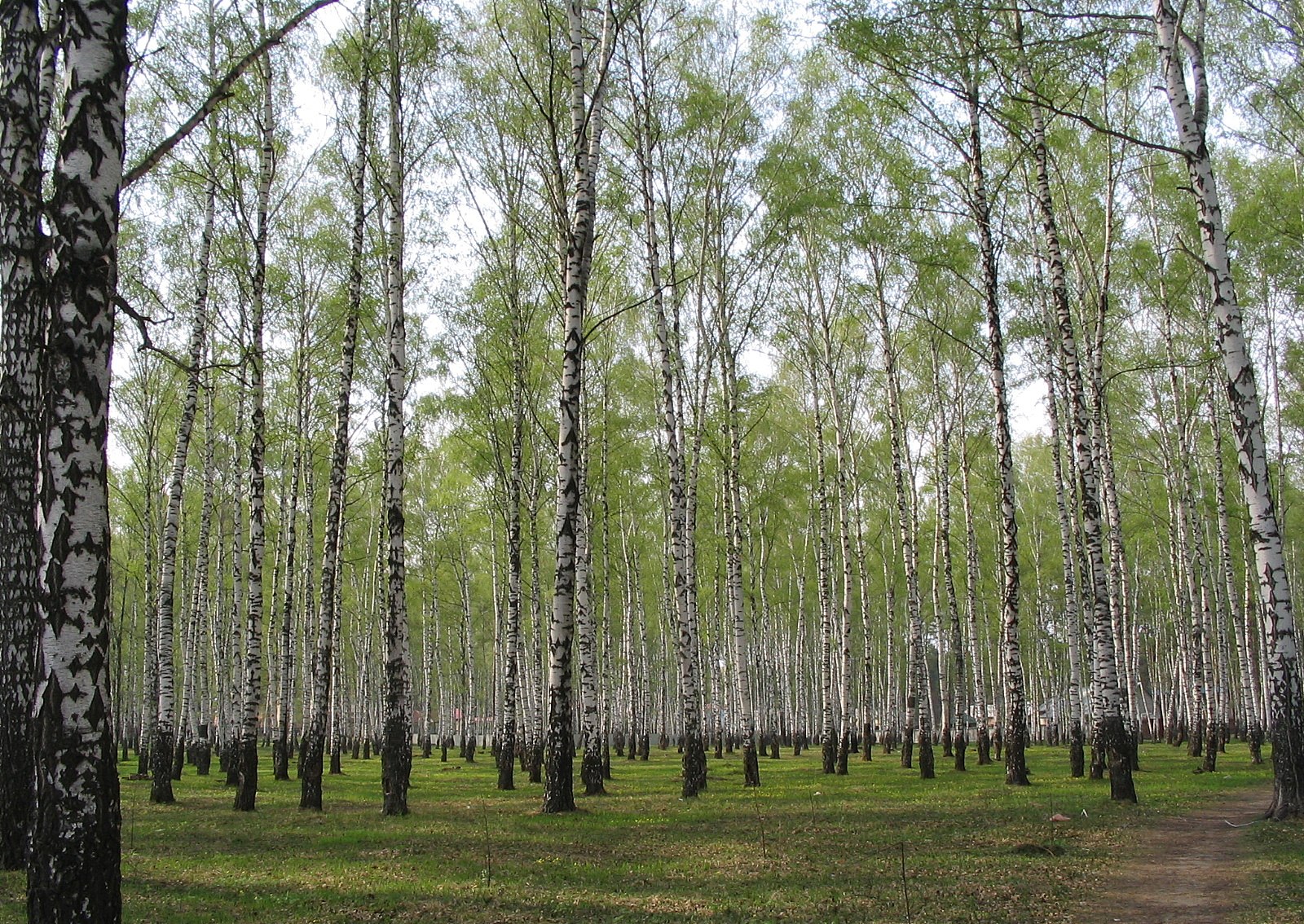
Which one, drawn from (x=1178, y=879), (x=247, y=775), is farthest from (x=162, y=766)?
(x=1178, y=879)

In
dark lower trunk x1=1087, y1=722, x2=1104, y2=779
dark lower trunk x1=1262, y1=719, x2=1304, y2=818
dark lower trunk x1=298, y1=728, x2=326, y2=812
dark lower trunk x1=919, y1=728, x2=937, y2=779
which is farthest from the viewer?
dark lower trunk x1=919, y1=728, x2=937, y2=779

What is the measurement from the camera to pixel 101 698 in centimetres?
464

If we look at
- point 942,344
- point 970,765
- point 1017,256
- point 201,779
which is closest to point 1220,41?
point 1017,256

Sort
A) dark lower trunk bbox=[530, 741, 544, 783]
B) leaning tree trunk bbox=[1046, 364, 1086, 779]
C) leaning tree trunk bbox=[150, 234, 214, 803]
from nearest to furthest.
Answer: leaning tree trunk bbox=[150, 234, 214, 803], leaning tree trunk bbox=[1046, 364, 1086, 779], dark lower trunk bbox=[530, 741, 544, 783]

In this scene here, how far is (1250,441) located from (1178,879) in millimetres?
5565

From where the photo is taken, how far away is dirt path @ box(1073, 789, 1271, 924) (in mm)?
6812

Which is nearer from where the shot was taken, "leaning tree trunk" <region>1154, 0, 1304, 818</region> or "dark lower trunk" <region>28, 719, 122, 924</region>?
"dark lower trunk" <region>28, 719, 122, 924</region>

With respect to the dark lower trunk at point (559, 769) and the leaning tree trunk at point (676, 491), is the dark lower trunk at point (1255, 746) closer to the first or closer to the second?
the leaning tree trunk at point (676, 491)

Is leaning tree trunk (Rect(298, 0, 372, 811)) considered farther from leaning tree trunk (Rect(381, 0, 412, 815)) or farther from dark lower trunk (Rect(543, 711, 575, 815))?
dark lower trunk (Rect(543, 711, 575, 815))

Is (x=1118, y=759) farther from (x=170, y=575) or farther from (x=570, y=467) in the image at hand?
(x=170, y=575)

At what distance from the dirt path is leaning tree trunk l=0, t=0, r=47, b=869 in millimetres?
9636

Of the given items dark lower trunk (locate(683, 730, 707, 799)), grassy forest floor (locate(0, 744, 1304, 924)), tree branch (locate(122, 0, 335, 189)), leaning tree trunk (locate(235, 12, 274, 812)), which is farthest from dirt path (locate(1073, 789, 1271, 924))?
leaning tree trunk (locate(235, 12, 274, 812))

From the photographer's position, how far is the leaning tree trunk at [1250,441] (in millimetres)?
9891

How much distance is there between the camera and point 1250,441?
10.4 metres
